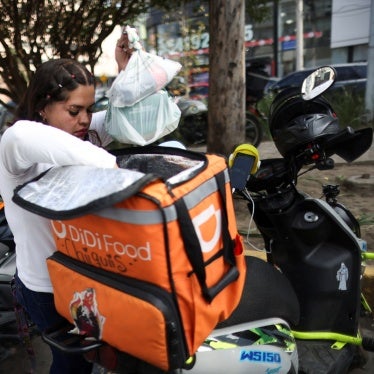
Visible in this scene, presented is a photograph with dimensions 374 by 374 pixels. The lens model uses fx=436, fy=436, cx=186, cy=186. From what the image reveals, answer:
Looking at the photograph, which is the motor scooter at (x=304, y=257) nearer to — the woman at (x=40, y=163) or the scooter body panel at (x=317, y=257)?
the scooter body panel at (x=317, y=257)

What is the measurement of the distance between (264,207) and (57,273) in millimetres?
930

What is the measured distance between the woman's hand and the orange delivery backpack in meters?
0.61

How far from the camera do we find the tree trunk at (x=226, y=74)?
3.59 m

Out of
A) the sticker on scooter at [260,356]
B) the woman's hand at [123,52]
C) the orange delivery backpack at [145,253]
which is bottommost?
the sticker on scooter at [260,356]

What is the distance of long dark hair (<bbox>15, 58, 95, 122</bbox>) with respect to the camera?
1.39 m

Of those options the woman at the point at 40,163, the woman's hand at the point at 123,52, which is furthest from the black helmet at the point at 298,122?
the woman at the point at 40,163

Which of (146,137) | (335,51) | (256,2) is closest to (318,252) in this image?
(146,137)

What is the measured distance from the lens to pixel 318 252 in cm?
189

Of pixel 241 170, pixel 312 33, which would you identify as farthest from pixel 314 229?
pixel 312 33

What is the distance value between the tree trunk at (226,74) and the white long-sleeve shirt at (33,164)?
2678 mm

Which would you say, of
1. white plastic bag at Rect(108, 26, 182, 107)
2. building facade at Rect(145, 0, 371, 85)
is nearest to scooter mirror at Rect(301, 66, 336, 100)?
white plastic bag at Rect(108, 26, 182, 107)

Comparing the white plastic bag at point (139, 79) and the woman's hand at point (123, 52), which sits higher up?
the woman's hand at point (123, 52)

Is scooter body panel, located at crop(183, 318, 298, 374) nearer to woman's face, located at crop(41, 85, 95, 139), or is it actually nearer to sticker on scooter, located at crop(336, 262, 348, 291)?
sticker on scooter, located at crop(336, 262, 348, 291)

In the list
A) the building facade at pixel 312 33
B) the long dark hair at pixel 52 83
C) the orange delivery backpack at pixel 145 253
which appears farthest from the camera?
the building facade at pixel 312 33
